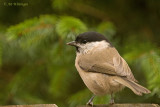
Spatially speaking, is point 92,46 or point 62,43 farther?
point 62,43

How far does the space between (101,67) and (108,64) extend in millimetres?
64

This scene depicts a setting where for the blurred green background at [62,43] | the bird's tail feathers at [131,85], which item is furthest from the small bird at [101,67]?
the blurred green background at [62,43]

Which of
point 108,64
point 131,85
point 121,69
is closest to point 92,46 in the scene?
point 108,64

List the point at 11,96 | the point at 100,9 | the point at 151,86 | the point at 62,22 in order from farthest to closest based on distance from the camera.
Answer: the point at 100,9 < the point at 11,96 < the point at 62,22 < the point at 151,86

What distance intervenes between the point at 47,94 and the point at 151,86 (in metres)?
2.07

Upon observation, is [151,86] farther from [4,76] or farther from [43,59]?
[4,76]

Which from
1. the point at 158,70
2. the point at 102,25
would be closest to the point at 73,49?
the point at 102,25

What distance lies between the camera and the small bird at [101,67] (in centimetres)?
311

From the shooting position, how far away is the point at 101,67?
3223 millimetres

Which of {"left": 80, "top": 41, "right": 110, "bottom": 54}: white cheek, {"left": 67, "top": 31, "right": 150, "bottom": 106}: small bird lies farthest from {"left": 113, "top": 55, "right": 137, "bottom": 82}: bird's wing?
{"left": 80, "top": 41, "right": 110, "bottom": 54}: white cheek

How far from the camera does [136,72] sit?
4180mm

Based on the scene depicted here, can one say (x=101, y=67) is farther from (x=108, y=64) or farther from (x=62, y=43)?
(x=62, y=43)

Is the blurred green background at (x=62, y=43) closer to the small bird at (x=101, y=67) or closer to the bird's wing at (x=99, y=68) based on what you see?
the small bird at (x=101, y=67)

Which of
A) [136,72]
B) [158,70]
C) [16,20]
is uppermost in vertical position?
[16,20]
